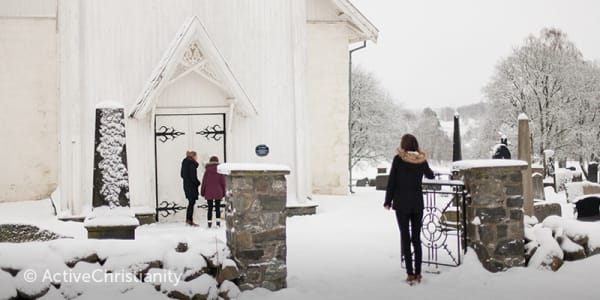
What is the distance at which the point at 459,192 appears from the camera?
799 cm

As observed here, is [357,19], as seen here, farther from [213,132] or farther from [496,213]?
[496,213]

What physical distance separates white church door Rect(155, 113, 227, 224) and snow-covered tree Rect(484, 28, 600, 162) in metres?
25.0

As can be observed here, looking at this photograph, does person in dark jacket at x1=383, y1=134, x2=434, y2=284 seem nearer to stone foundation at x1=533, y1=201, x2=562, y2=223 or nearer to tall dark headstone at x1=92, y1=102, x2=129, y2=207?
tall dark headstone at x1=92, y1=102, x2=129, y2=207

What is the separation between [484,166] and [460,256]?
54.7 inches

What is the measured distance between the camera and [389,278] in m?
7.16

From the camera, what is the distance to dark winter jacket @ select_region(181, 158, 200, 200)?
38.1 ft

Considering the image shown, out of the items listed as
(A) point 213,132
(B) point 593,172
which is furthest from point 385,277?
(B) point 593,172

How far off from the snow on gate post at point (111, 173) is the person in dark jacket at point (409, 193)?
361cm

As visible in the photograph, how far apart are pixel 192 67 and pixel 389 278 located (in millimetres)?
7156

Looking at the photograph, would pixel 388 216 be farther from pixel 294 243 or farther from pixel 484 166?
pixel 484 166

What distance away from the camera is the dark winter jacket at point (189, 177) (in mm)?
11627

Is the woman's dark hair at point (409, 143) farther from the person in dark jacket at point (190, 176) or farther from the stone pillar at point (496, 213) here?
the person in dark jacket at point (190, 176)

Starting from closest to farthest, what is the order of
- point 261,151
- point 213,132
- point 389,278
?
point 389,278 < point 213,132 < point 261,151

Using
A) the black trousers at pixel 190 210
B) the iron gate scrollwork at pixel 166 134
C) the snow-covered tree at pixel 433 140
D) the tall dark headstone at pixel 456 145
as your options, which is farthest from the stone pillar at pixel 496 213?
the snow-covered tree at pixel 433 140
